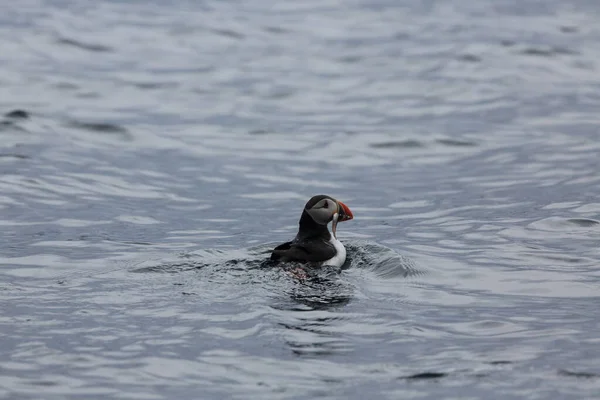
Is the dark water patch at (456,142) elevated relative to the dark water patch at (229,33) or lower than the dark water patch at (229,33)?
lower

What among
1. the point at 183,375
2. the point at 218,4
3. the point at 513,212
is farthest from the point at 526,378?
the point at 218,4

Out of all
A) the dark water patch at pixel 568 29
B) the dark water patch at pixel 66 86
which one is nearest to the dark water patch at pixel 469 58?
the dark water patch at pixel 568 29

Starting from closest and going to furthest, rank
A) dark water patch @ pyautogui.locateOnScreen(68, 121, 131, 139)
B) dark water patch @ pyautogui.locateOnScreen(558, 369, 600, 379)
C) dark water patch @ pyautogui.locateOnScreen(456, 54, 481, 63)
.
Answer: dark water patch @ pyautogui.locateOnScreen(558, 369, 600, 379) → dark water patch @ pyautogui.locateOnScreen(68, 121, 131, 139) → dark water patch @ pyautogui.locateOnScreen(456, 54, 481, 63)

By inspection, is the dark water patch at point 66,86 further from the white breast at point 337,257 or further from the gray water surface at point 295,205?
the white breast at point 337,257

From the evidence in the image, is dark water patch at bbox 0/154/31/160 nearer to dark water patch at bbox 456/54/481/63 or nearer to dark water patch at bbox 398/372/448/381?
dark water patch at bbox 398/372/448/381

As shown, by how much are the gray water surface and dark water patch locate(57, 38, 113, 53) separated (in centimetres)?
15

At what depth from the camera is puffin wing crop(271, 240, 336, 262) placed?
912 centimetres

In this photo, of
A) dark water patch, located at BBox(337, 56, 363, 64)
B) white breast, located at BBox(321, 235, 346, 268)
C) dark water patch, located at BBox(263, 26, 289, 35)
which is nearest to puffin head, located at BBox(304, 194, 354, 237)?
white breast, located at BBox(321, 235, 346, 268)

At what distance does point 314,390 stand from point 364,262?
3415 millimetres

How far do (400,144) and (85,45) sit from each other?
11.3m

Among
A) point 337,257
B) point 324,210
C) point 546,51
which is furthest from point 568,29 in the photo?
point 337,257

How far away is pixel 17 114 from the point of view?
17.6m

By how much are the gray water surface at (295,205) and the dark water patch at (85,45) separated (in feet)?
0.49

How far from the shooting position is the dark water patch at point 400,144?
16.8 metres
